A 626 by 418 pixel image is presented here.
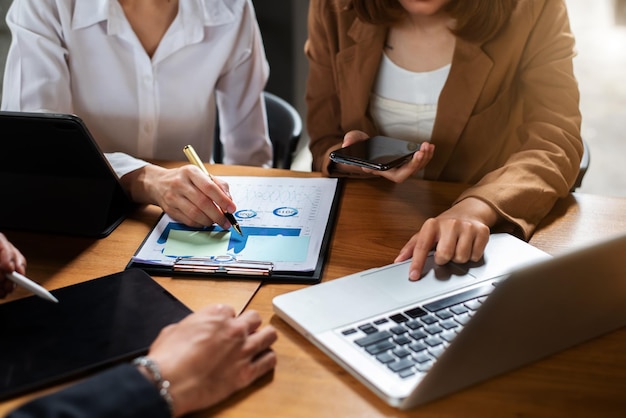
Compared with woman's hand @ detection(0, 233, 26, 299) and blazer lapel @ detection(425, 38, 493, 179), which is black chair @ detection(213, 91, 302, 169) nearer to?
blazer lapel @ detection(425, 38, 493, 179)

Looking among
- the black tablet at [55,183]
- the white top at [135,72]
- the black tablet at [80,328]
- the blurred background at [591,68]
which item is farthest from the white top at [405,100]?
the blurred background at [591,68]

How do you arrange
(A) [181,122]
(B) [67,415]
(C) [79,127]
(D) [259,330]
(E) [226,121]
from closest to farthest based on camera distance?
(B) [67,415]
(D) [259,330]
(C) [79,127]
(A) [181,122]
(E) [226,121]

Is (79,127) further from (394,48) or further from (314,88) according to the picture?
(394,48)

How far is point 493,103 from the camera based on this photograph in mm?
1523

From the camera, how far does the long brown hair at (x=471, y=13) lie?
142 cm

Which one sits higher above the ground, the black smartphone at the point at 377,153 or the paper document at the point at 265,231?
the black smartphone at the point at 377,153

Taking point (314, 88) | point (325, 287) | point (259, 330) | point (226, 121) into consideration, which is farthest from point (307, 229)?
point (226, 121)

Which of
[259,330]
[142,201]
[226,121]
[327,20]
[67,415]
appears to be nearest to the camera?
[67,415]

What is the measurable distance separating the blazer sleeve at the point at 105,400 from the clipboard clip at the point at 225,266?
12.5 inches

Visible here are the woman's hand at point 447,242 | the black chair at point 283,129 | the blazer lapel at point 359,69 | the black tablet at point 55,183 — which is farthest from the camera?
the black chair at point 283,129

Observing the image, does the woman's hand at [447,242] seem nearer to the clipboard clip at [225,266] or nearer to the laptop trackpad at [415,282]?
the laptop trackpad at [415,282]

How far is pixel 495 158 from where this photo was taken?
5.14ft

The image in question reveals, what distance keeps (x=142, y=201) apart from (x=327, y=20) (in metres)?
0.57

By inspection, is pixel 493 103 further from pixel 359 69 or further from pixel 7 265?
pixel 7 265
